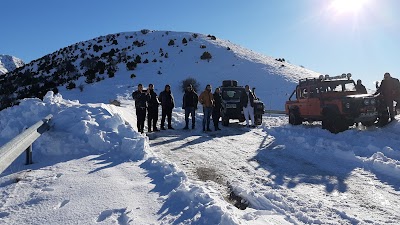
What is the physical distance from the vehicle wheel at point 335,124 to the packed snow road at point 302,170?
1.60ft

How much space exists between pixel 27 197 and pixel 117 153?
245 cm

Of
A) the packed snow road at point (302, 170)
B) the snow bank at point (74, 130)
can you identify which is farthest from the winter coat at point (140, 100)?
the snow bank at point (74, 130)

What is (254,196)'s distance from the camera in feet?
17.6

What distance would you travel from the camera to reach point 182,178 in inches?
222

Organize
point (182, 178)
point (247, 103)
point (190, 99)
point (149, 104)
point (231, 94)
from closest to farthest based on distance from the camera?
point (182, 178)
point (149, 104)
point (190, 99)
point (247, 103)
point (231, 94)

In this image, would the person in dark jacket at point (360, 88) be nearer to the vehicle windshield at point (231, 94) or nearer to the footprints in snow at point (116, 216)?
the vehicle windshield at point (231, 94)

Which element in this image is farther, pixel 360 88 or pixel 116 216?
pixel 360 88

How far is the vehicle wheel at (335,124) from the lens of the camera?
12172 millimetres

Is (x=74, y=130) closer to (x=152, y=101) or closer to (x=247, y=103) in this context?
(x=152, y=101)

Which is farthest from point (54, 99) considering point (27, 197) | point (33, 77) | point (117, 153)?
point (33, 77)

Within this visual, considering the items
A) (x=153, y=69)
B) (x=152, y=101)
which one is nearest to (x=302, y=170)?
(x=152, y=101)

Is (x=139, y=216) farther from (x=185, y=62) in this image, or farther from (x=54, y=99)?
(x=185, y=62)

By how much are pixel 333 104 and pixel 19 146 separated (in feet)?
33.9

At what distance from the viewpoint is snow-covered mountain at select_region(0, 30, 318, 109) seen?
30328mm
